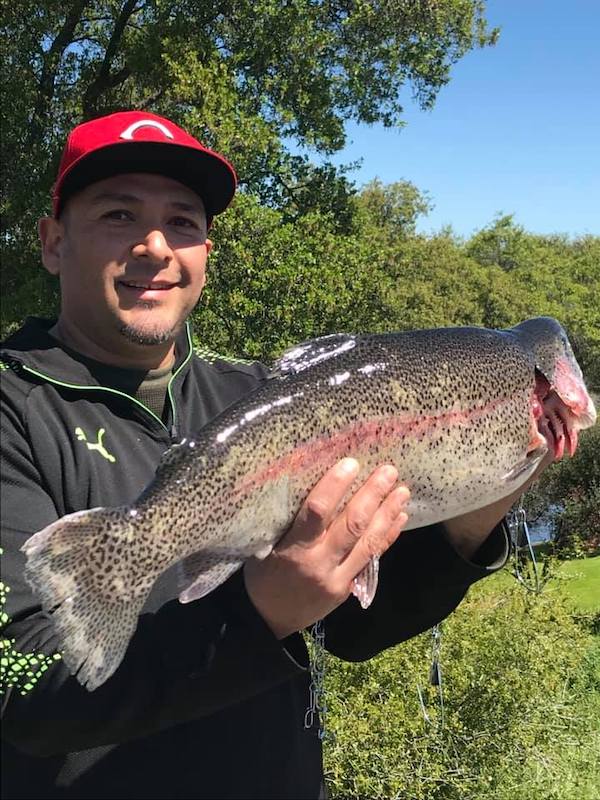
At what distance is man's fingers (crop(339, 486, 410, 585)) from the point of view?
2.02 m

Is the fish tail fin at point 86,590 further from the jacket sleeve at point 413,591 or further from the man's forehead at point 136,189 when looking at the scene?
the man's forehead at point 136,189

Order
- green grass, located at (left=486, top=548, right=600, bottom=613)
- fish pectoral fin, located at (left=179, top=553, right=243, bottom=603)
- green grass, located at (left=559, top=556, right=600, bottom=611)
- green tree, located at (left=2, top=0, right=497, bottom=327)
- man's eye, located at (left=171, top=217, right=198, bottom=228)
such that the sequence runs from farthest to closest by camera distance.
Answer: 1. green tree, located at (left=2, top=0, right=497, bottom=327)
2. green grass, located at (left=559, top=556, right=600, bottom=611)
3. green grass, located at (left=486, top=548, right=600, bottom=613)
4. man's eye, located at (left=171, top=217, right=198, bottom=228)
5. fish pectoral fin, located at (left=179, top=553, right=243, bottom=603)

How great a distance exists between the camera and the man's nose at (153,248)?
2434 millimetres

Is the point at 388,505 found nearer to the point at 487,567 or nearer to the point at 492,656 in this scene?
the point at 487,567

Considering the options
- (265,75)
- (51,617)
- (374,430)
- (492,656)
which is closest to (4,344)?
(51,617)

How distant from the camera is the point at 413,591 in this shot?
A: 2.48 meters

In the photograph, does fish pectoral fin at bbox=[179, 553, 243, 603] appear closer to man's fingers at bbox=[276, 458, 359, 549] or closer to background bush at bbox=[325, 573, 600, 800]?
man's fingers at bbox=[276, 458, 359, 549]

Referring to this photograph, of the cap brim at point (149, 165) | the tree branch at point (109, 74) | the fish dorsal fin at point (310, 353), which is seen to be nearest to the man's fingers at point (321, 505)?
the fish dorsal fin at point (310, 353)

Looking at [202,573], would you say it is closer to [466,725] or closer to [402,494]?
[402,494]

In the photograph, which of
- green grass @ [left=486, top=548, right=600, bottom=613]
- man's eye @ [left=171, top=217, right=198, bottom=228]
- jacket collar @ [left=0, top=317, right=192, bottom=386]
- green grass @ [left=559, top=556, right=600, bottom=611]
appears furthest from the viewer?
green grass @ [left=559, top=556, right=600, bottom=611]

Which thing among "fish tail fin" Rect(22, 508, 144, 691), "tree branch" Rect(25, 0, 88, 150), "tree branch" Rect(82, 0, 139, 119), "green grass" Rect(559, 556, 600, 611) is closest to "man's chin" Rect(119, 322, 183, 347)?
"fish tail fin" Rect(22, 508, 144, 691)

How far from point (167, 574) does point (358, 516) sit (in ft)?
2.01

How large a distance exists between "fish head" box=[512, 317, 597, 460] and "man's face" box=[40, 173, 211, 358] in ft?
4.48

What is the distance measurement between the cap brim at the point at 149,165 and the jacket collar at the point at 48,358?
492 millimetres
